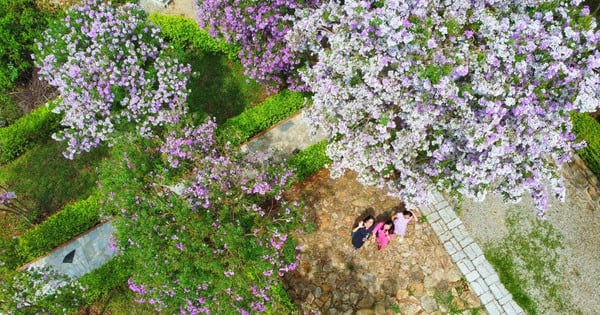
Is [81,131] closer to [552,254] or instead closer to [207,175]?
[207,175]

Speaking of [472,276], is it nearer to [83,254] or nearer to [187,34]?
[83,254]

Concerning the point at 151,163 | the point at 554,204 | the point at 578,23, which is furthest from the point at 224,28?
the point at 554,204

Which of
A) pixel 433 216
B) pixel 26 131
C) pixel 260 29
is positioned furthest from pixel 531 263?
pixel 26 131

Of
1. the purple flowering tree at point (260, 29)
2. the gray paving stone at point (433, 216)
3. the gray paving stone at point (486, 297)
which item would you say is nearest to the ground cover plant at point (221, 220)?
the purple flowering tree at point (260, 29)

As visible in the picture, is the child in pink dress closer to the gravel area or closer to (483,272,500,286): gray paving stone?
the gravel area

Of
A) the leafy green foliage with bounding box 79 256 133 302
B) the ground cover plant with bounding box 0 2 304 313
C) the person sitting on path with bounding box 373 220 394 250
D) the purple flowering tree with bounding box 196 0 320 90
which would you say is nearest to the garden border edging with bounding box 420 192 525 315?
the person sitting on path with bounding box 373 220 394 250
